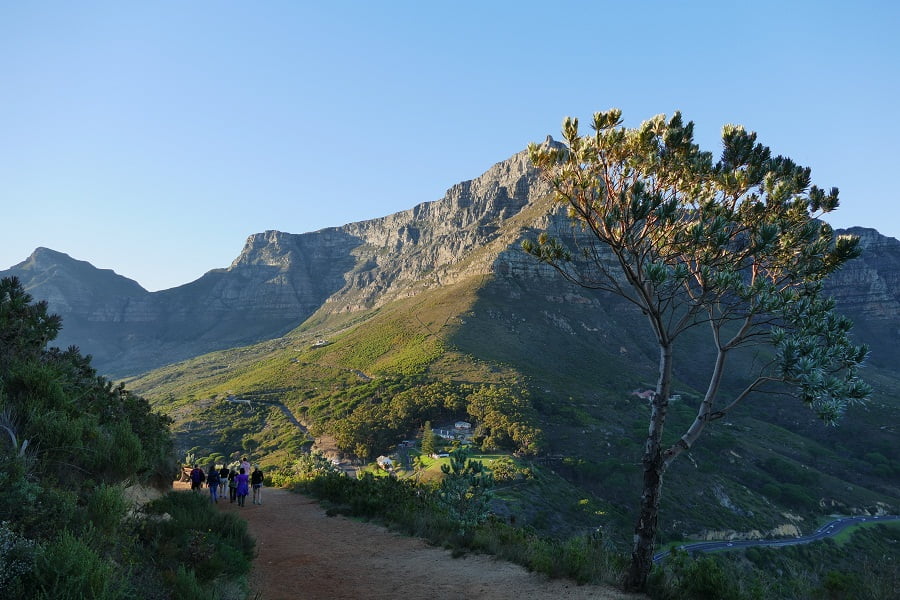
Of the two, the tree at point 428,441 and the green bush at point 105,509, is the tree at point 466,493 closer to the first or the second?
the green bush at point 105,509

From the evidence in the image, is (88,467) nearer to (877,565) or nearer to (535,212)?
(877,565)

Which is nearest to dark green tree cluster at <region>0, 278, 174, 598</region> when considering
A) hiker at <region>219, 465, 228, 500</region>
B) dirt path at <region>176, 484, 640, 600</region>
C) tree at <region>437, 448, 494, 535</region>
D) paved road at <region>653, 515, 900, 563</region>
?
dirt path at <region>176, 484, 640, 600</region>

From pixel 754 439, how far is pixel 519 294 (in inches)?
2017

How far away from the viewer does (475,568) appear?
33.3 feet

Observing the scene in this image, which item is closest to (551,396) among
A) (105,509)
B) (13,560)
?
(105,509)

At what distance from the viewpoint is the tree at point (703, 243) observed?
8031 millimetres

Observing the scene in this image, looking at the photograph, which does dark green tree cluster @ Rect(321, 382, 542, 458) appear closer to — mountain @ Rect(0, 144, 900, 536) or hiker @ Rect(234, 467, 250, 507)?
mountain @ Rect(0, 144, 900, 536)

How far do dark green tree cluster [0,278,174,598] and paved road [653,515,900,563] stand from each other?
37.4m

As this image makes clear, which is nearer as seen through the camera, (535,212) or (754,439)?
(754,439)

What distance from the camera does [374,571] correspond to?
392 inches

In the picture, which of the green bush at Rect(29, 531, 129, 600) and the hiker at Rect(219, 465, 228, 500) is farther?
the hiker at Rect(219, 465, 228, 500)

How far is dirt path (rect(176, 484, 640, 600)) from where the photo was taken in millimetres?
8539

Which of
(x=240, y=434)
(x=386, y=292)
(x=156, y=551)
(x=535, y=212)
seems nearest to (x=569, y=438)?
(x=240, y=434)

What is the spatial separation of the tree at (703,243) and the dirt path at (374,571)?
2.09 metres
